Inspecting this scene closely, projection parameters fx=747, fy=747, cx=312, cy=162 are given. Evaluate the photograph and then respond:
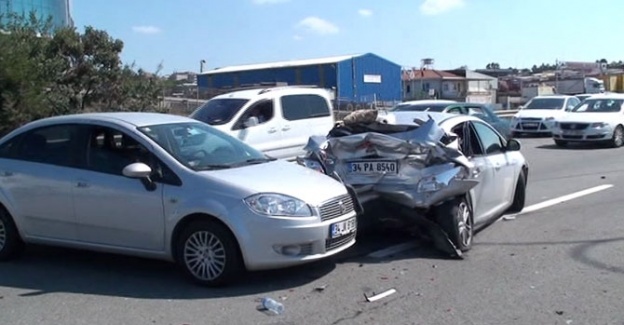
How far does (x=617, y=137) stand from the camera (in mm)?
22766

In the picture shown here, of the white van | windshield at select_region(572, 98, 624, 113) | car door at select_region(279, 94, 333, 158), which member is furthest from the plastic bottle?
windshield at select_region(572, 98, 624, 113)

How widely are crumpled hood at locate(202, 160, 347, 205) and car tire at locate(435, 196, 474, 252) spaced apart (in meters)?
1.22

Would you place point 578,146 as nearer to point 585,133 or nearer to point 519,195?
point 585,133

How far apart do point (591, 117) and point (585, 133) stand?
28.6 inches

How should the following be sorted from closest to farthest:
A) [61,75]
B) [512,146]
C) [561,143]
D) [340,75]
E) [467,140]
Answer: [467,140] < [512,146] < [61,75] < [561,143] < [340,75]

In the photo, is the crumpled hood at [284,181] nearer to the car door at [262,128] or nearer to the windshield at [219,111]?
the car door at [262,128]

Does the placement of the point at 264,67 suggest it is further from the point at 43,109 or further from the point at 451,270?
the point at 451,270

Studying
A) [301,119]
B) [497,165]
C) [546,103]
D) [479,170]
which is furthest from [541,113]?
[479,170]

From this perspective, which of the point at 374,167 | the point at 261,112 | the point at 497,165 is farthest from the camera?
the point at 261,112

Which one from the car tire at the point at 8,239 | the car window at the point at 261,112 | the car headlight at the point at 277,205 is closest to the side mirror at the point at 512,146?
the car headlight at the point at 277,205

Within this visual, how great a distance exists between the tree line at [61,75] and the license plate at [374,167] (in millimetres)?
12667

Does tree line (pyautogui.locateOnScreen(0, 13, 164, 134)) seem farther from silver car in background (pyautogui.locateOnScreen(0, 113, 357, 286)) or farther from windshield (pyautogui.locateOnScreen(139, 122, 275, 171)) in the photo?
windshield (pyautogui.locateOnScreen(139, 122, 275, 171))

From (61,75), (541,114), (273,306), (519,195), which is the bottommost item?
(273,306)

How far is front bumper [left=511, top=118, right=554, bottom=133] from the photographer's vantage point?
2680cm
